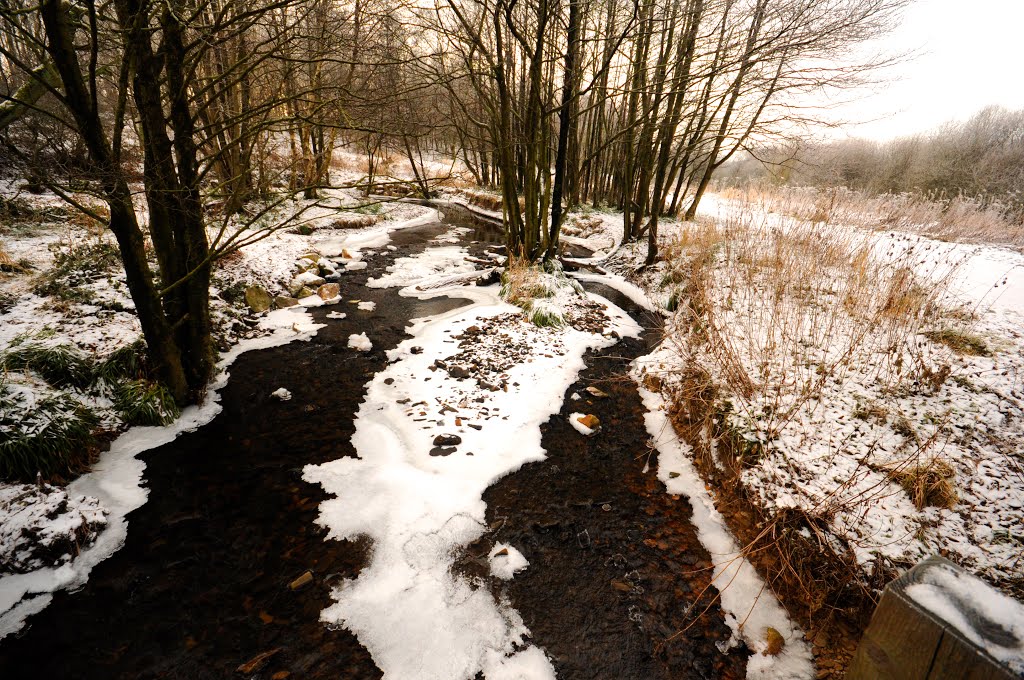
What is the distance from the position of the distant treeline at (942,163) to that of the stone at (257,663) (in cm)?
1185

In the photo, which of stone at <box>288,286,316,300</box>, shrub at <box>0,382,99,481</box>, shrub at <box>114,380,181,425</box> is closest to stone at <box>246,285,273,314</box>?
stone at <box>288,286,316,300</box>

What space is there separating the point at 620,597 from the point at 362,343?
3.99 m

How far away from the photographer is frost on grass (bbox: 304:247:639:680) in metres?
2.15

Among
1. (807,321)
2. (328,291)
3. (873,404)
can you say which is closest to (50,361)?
(328,291)

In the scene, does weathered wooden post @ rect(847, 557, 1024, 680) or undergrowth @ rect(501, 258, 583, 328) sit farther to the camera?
undergrowth @ rect(501, 258, 583, 328)

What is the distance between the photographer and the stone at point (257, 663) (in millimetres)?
1972

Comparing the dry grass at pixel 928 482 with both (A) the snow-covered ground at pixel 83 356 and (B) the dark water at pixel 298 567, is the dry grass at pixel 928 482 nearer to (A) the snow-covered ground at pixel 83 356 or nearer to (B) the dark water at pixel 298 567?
(B) the dark water at pixel 298 567

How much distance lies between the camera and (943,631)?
2.96 feet

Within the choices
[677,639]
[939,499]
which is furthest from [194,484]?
[939,499]

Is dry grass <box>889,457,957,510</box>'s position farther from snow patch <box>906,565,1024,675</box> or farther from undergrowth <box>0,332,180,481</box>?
undergrowth <box>0,332,180,481</box>

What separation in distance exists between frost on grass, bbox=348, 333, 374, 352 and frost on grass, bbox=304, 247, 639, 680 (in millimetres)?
412

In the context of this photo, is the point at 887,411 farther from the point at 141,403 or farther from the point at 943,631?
the point at 141,403

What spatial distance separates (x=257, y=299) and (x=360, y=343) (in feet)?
6.18

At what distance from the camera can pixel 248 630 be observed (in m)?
2.15
